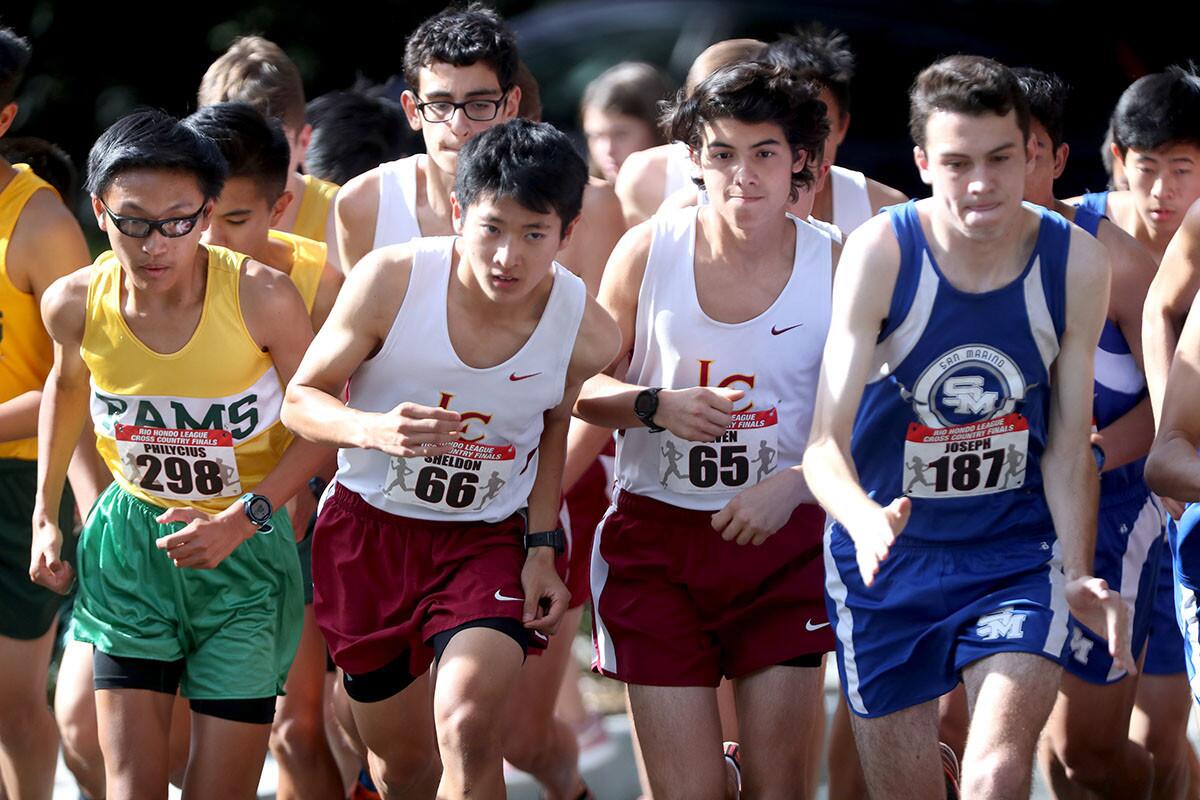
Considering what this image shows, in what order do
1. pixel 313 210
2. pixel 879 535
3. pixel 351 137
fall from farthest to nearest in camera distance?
pixel 351 137 < pixel 313 210 < pixel 879 535

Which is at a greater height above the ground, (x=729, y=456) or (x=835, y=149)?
(x=835, y=149)

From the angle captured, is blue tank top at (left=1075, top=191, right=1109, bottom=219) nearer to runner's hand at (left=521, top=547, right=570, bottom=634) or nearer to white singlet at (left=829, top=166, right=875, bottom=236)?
white singlet at (left=829, top=166, right=875, bottom=236)

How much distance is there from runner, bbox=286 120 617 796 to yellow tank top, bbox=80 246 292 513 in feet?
0.79

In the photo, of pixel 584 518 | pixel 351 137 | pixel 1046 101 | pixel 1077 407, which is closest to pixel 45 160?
pixel 351 137

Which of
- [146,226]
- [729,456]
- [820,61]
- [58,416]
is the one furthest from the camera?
[820,61]

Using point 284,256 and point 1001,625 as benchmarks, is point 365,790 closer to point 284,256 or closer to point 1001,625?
point 284,256

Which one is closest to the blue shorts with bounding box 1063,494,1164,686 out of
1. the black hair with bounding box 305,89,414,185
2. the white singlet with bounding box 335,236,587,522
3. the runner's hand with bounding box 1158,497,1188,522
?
the runner's hand with bounding box 1158,497,1188,522

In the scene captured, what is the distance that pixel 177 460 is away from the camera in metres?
4.61

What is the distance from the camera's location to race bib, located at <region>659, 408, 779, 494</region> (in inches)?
182

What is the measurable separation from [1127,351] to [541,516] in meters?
1.62

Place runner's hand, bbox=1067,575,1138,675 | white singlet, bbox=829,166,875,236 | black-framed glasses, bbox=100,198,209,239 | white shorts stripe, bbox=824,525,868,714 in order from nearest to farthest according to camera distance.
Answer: runner's hand, bbox=1067,575,1138,675, white shorts stripe, bbox=824,525,868,714, black-framed glasses, bbox=100,198,209,239, white singlet, bbox=829,166,875,236

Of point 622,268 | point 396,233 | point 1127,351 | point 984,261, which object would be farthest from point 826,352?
point 396,233

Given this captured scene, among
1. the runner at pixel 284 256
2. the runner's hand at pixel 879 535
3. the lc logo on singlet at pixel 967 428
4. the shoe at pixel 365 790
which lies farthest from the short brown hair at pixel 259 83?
the runner's hand at pixel 879 535

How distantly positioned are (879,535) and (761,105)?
53.1 inches
